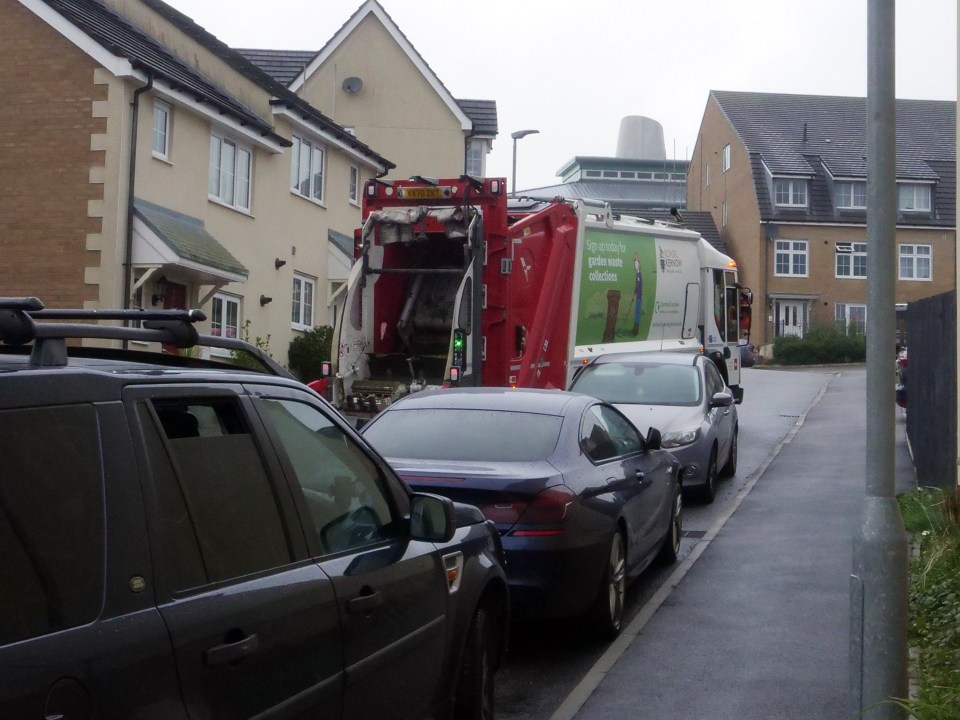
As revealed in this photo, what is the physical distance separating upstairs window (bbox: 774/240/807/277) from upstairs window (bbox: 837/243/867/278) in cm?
158

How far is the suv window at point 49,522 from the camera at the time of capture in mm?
2570

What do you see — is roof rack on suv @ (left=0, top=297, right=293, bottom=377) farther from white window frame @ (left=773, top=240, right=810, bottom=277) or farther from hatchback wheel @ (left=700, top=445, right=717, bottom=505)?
white window frame @ (left=773, top=240, right=810, bottom=277)

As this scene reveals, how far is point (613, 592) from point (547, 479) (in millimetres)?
1015

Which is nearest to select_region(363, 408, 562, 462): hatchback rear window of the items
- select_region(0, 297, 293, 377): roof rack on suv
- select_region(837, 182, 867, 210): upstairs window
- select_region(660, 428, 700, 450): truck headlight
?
select_region(0, 297, 293, 377): roof rack on suv

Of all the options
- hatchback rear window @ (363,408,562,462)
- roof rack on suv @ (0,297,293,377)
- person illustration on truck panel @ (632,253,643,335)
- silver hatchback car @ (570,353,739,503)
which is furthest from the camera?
person illustration on truck panel @ (632,253,643,335)

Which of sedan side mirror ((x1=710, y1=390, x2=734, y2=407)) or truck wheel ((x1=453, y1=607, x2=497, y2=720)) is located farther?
sedan side mirror ((x1=710, y1=390, x2=734, y2=407))

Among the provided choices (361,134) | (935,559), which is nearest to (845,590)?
(935,559)

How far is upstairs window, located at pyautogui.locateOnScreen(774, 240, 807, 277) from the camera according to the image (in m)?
54.3

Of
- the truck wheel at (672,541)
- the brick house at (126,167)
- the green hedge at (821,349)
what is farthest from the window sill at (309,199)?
the green hedge at (821,349)

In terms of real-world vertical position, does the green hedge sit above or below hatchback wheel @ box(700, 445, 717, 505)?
above

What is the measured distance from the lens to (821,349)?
47312 mm

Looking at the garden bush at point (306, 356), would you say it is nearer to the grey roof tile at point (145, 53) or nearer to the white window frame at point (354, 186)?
the grey roof tile at point (145, 53)

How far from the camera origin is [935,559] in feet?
26.7

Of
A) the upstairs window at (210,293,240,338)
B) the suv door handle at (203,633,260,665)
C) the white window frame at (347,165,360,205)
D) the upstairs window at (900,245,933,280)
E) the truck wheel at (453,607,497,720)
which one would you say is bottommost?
the truck wheel at (453,607,497,720)
